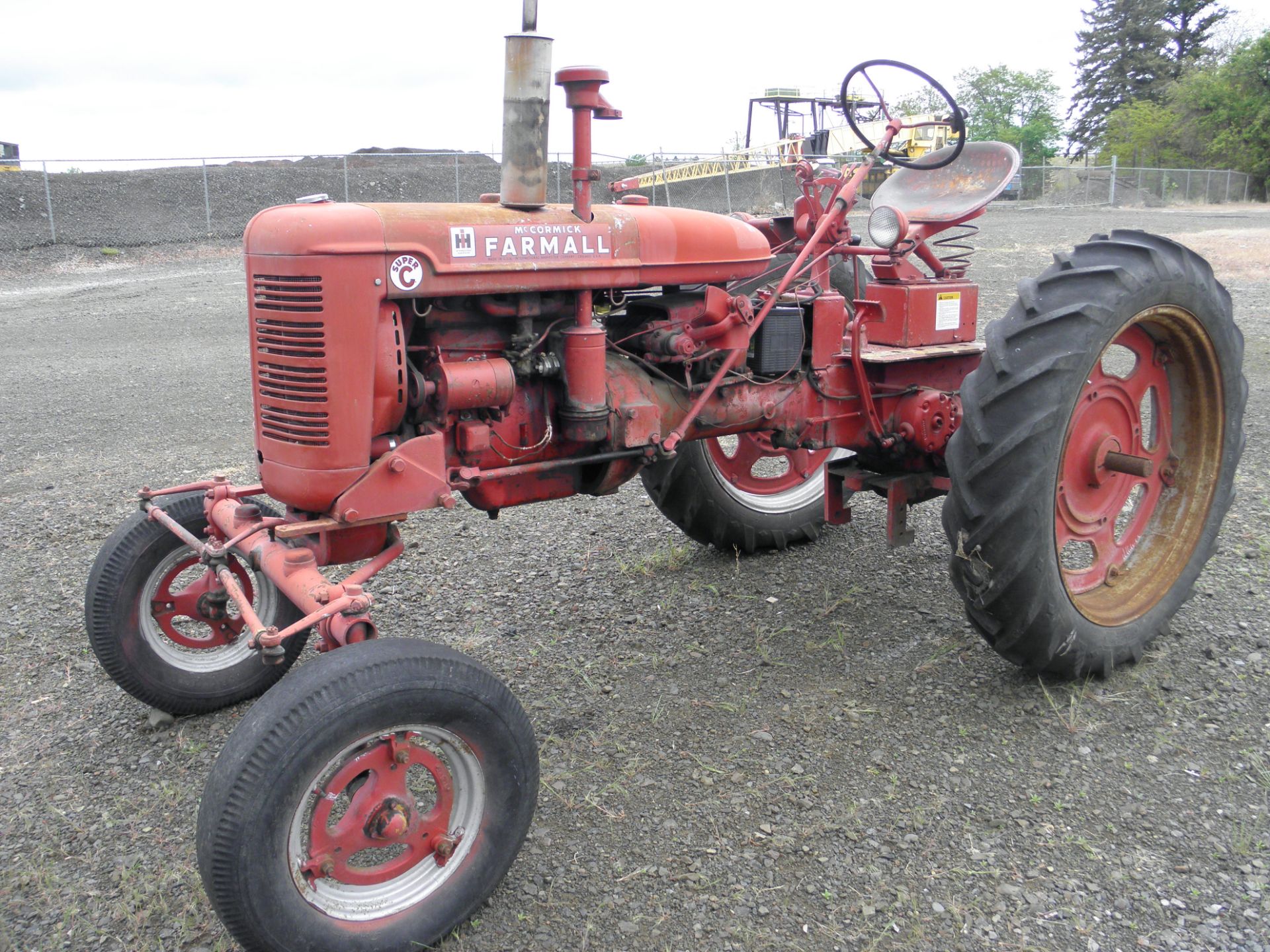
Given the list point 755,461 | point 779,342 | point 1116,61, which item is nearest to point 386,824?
point 779,342

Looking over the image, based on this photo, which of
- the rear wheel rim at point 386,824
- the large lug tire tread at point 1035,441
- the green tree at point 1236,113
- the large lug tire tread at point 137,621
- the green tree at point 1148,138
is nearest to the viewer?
the rear wheel rim at point 386,824

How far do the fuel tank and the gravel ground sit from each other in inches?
54.5

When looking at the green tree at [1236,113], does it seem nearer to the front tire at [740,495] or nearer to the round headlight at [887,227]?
the front tire at [740,495]

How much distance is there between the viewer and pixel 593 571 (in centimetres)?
447

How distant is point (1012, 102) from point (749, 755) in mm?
54909

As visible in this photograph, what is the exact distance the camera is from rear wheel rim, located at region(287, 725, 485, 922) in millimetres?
2217

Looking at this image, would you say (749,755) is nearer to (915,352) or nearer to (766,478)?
(915,352)

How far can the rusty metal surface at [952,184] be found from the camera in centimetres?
388

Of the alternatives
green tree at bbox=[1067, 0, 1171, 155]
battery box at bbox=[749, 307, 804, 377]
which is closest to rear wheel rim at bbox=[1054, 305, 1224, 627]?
battery box at bbox=[749, 307, 804, 377]

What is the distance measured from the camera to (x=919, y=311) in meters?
3.84

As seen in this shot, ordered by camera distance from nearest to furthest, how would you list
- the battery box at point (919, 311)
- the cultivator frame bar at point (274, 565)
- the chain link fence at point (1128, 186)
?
the cultivator frame bar at point (274, 565) < the battery box at point (919, 311) < the chain link fence at point (1128, 186)

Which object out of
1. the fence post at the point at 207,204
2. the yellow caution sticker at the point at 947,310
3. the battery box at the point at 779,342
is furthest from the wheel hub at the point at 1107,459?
the fence post at the point at 207,204

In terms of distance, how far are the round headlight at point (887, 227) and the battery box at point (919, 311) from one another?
0.79 ft

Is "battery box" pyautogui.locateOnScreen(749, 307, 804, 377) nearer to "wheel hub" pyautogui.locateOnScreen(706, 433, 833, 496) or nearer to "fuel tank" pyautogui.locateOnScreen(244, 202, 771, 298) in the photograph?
"fuel tank" pyautogui.locateOnScreen(244, 202, 771, 298)
